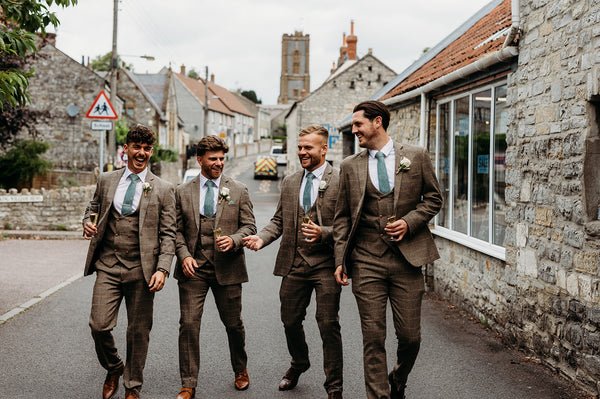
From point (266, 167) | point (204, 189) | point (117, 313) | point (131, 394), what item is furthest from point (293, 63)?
point (131, 394)

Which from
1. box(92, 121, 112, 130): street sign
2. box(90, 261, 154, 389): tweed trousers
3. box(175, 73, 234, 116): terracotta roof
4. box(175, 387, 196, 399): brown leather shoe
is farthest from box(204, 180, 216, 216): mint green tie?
box(175, 73, 234, 116): terracotta roof

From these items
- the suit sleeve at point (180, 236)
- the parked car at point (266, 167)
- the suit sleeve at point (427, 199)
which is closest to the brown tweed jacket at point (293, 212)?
the suit sleeve at point (180, 236)

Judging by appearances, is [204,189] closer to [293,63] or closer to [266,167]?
[266,167]

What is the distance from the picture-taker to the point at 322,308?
4855 mm

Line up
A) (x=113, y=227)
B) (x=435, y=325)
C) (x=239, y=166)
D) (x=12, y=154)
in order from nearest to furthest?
(x=113, y=227) < (x=435, y=325) < (x=12, y=154) < (x=239, y=166)

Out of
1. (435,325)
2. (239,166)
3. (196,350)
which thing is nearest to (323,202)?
(196,350)

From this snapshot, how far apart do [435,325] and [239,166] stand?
57.0m

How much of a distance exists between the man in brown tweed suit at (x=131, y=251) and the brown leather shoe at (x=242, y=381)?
2.64 feet

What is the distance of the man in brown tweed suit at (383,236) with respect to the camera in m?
4.36

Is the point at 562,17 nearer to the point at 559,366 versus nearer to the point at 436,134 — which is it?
the point at 559,366

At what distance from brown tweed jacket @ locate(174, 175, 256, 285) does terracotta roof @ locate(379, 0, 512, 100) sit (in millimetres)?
4162

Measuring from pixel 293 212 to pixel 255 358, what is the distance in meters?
1.86

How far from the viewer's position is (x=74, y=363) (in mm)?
5984

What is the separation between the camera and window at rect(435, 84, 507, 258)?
7.71 m
